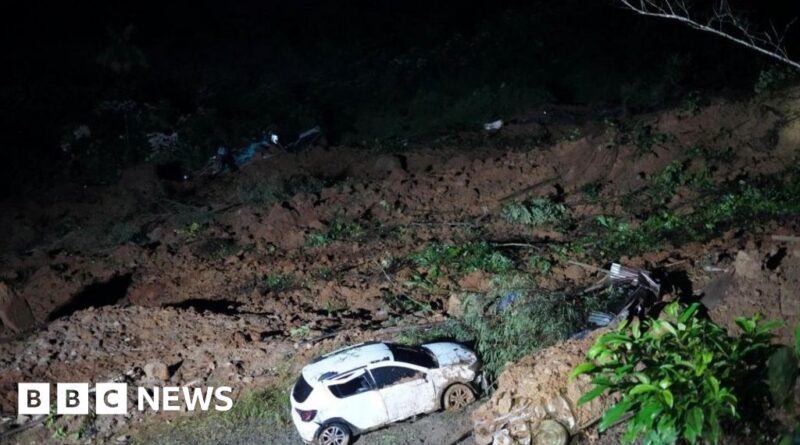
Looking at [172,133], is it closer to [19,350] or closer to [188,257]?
[188,257]

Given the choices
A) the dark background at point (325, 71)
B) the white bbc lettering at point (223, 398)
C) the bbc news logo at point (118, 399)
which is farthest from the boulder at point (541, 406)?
the dark background at point (325, 71)

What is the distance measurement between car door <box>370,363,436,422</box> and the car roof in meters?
0.18

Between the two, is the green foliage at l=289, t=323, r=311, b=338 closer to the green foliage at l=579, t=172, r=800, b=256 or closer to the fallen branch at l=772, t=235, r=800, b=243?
the green foliage at l=579, t=172, r=800, b=256

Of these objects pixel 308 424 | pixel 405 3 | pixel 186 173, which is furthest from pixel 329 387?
pixel 405 3


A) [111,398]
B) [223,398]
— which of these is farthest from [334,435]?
[111,398]

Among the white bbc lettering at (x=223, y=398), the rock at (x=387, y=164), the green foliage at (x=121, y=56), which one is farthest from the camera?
the green foliage at (x=121, y=56)

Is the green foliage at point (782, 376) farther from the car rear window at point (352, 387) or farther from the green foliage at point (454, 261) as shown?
the green foliage at point (454, 261)

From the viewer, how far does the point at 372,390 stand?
8.01m

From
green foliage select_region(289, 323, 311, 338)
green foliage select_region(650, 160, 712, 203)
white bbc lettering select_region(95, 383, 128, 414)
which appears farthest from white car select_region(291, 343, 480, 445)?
green foliage select_region(650, 160, 712, 203)

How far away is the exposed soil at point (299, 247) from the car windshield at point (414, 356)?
5.01 feet

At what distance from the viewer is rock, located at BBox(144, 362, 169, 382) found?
970 centimetres

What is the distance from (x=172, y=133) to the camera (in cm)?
2305

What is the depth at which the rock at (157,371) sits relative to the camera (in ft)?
31.8

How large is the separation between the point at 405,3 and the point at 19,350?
2554 cm
